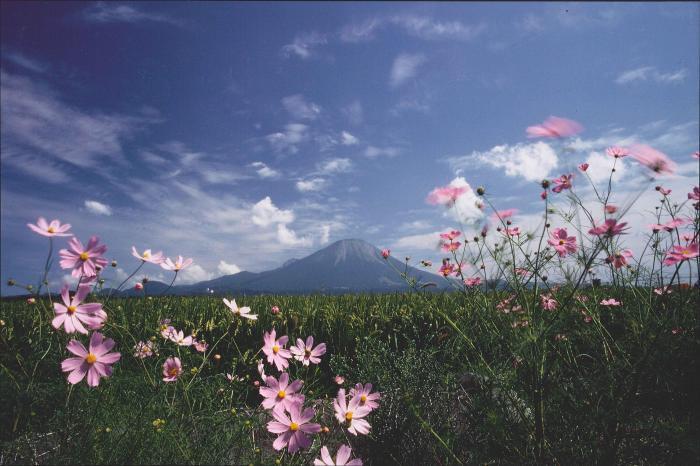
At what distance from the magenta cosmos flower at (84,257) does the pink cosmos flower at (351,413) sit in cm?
111

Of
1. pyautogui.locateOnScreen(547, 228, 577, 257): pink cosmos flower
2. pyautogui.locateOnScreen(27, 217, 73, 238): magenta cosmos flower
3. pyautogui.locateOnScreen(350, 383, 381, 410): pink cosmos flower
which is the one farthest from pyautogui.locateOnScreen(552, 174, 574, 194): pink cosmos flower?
pyautogui.locateOnScreen(27, 217, 73, 238): magenta cosmos flower

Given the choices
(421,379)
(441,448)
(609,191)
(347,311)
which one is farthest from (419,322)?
(609,191)

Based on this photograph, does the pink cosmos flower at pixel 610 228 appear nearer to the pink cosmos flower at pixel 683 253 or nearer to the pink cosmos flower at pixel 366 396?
the pink cosmos flower at pixel 683 253

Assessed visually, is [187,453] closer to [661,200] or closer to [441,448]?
[441,448]

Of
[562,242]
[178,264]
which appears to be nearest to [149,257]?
[178,264]

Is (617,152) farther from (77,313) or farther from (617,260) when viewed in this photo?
(77,313)

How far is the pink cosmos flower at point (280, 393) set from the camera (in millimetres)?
1712

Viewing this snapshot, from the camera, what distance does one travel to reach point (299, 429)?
164cm

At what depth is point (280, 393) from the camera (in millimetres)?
1744

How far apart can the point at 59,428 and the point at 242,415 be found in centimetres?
81

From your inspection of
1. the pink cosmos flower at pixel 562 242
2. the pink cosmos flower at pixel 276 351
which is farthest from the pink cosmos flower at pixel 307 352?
the pink cosmos flower at pixel 562 242

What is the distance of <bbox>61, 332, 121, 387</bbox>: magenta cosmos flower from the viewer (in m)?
1.46

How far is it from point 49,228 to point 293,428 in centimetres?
124

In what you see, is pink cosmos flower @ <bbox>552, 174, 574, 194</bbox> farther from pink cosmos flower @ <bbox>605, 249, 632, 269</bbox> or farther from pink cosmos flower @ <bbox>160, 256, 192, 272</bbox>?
pink cosmos flower @ <bbox>160, 256, 192, 272</bbox>
